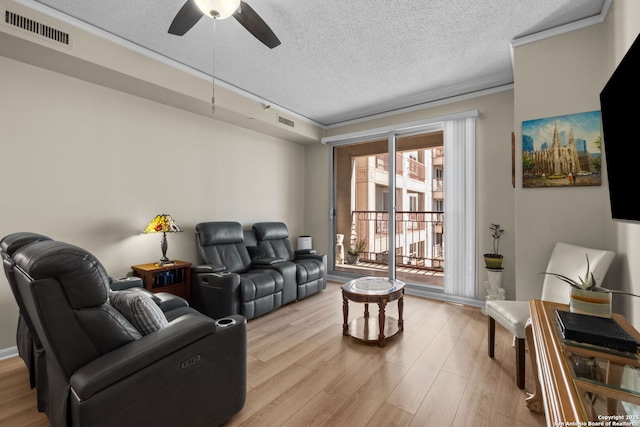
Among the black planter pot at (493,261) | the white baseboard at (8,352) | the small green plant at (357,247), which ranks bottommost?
the white baseboard at (8,352)

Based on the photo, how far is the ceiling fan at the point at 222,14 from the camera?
1775 mm

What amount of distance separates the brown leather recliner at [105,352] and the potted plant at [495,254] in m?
3.21

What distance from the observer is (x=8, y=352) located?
2.42 metres

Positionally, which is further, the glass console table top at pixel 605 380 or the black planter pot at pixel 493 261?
the black planter pot at pixel 493 261

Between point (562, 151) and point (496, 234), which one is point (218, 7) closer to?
point (562, 151)

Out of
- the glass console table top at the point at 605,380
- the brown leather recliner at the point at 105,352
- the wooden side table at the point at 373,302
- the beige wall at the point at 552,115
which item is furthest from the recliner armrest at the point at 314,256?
the glass console table top at the point at 605,380

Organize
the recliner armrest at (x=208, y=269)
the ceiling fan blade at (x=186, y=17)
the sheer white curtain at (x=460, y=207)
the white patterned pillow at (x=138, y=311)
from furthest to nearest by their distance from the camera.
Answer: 1. the sheer white curtain at (x=460, y=207)
2. the recliner armrest at (x=208, y=269)
3. the ceiling fan blade at (x=186, y=17)
4. the white patterned pillow at (x=138, y=311)

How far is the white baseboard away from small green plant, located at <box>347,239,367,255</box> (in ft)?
15.8

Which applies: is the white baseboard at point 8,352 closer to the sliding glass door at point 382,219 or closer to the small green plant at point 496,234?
the sliding glass door at point 382,219

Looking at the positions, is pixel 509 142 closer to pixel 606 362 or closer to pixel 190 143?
pixel 606 362

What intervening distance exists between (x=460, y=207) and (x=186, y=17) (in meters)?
3.63

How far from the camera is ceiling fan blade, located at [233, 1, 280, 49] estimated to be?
1895mm

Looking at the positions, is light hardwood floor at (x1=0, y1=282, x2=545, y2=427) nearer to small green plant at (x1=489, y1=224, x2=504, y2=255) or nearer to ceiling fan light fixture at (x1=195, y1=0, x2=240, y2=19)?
small green plant at (x1=489, y1=224, x2=504, y2=255)

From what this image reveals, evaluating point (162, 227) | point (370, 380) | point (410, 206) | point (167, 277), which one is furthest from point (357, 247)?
point (370, 380)
